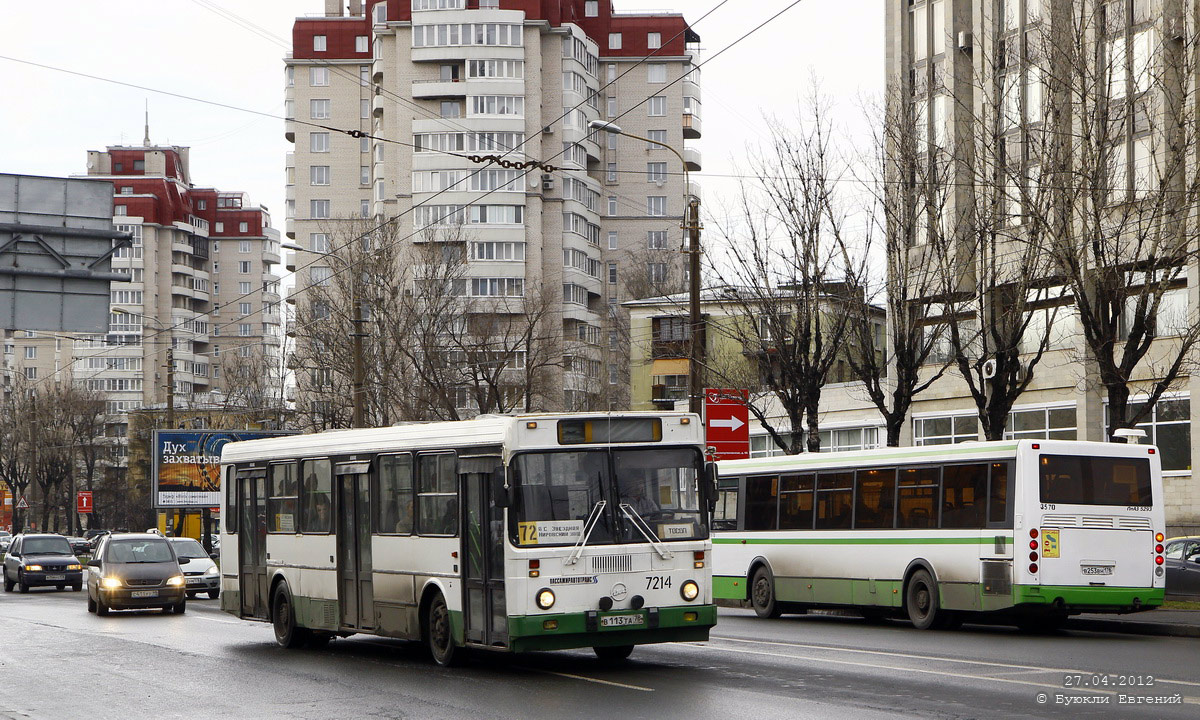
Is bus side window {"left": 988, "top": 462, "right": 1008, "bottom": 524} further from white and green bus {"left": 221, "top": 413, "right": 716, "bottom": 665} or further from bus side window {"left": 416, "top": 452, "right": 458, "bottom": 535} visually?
bus side window {"left": 416, "top": 452, "right": 458, "bottom": 535}

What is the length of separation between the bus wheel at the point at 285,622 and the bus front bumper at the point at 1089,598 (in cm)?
914

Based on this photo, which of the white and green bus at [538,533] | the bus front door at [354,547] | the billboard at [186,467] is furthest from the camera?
the billboard at [186,467]

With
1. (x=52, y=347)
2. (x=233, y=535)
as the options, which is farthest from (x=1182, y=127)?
(x=52, y=347)

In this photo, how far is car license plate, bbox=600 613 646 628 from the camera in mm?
14586

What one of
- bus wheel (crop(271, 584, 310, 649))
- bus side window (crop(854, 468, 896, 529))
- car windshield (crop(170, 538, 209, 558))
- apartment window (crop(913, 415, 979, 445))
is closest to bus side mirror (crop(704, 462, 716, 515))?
bus wheel (crop(271, 584, 310, 649))

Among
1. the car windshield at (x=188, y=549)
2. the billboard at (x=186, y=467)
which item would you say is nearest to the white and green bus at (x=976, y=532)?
the car windshield at (x=188, y=549)

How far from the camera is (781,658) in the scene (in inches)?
620

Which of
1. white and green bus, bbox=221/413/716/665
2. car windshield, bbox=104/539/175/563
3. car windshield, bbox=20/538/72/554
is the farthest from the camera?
car windshield, bbox=20/538/72/554

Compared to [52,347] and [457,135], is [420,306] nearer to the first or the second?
[457,135]

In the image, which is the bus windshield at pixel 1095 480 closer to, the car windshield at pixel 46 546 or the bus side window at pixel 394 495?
the bus side window at pixel 394 495

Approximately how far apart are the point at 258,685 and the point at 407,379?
35111mm

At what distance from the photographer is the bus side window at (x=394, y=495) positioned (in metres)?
16.6

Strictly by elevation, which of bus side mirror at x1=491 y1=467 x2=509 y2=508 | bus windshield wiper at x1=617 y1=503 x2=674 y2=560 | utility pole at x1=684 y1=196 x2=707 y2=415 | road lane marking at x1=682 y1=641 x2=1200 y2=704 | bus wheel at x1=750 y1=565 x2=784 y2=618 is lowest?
bus wheel at x1=750 y1=565 x2=784 y2=618

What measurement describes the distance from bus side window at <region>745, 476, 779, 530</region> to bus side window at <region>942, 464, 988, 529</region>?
13.9 ft
